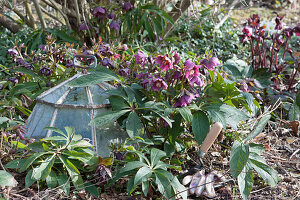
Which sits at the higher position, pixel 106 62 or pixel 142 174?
pixel 106 62

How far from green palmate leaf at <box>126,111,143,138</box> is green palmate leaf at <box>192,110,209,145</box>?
272 millimetres

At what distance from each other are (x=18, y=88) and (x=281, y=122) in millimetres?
1904

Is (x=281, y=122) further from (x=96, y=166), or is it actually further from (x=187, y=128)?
(x=96, y=166)

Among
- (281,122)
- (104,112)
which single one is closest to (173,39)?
(281,122)

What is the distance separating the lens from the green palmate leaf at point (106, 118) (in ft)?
5.43

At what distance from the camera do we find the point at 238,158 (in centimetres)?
174

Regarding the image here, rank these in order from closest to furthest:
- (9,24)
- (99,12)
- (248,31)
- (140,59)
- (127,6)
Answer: (140,59), (248,31), (99,12), (127,6), (9,24)

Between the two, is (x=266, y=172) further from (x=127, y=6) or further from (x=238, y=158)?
(x=127, y=6)

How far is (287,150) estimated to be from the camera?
2324 mm

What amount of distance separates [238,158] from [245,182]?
0.12 meters

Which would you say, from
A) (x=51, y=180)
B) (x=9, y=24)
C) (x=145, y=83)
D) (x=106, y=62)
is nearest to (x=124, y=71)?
(x=106, y=62)

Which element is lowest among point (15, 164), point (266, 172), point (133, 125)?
point (266, 172)

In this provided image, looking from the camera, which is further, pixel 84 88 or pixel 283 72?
pixel 283 72

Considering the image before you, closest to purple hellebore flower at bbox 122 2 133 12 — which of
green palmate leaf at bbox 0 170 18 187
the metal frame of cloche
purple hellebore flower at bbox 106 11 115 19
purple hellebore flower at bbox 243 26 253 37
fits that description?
Result: purple hellebore flower at bbox 106 11 115 19
